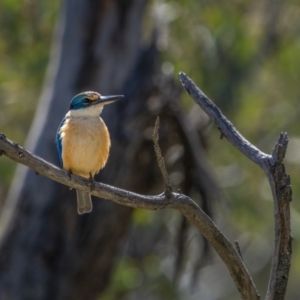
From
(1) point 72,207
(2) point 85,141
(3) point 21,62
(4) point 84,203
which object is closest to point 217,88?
(3) point 21,62

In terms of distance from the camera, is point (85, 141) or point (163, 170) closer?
point (163, 170)

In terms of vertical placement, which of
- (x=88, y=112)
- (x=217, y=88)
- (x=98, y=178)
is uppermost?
(x=217, y=88)

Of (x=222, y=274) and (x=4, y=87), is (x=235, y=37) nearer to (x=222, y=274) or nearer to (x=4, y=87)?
(x=4, y=87)

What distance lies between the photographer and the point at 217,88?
1277cm

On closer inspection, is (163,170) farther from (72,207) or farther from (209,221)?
(72,207)

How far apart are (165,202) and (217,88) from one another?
29.7ft

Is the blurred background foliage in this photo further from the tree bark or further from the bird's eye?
the bird's eye

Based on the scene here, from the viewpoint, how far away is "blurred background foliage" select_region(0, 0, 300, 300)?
1257cm

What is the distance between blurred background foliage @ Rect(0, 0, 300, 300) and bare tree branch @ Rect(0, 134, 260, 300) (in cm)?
730

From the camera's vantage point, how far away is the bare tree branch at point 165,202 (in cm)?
384

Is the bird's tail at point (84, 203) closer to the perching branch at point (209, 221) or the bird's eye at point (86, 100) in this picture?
the bird's eye at point (86, 100)

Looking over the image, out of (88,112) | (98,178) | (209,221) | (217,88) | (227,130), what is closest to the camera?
(209,221)

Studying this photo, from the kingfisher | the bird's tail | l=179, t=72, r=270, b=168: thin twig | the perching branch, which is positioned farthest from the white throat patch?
the perching branch

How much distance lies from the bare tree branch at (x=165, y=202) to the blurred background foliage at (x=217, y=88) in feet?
24.0
